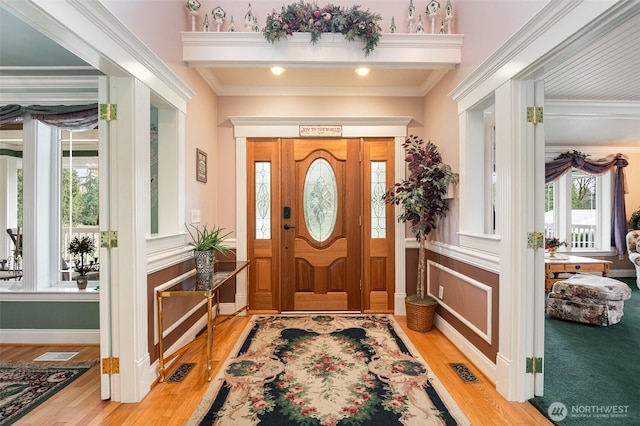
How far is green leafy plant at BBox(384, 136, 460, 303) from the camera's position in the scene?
2.96 m

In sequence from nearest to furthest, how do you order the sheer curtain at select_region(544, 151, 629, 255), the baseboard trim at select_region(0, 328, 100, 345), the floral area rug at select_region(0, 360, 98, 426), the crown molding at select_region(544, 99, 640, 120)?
the floral area rug at select_region(0, 360, 98, 426) → the baseboard trim at select_region(0, 328, 100, 345) → the crown molding at select_region(544, 99, 640, 120) → the sheer curtain at select_region(544, 151, 629, 255)

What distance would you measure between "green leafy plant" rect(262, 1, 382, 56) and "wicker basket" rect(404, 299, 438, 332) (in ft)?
8.34

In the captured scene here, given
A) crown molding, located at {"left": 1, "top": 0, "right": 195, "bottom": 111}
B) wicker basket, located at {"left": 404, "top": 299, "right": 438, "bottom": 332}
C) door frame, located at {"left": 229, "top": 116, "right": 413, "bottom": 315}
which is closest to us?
crown molding, located at {"left": 1, "top": 0, "right": 195, "bottom": 111}

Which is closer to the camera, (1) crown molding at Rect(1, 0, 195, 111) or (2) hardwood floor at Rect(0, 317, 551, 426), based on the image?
(1) crown molding at Rect(1, 0, 195, 111)

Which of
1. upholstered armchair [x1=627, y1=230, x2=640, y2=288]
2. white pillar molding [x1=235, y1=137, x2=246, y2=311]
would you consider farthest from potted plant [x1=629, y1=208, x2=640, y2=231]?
white pillar molding [x1=235, y1=137, x2=246, y2=311]

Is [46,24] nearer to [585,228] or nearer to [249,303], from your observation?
→ [249,303]

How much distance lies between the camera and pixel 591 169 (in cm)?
539

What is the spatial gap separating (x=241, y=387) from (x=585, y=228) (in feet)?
22.4

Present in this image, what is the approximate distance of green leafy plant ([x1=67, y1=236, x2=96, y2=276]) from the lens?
9.86ft

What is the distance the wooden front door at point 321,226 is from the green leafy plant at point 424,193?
2.18 ft

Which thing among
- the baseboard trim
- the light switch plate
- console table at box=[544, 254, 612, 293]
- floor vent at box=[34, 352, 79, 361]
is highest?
the light switch plate

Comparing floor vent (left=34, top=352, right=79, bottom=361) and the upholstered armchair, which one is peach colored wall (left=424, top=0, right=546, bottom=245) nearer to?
floor vent (left=34, top=352, right=79, bottom=361)

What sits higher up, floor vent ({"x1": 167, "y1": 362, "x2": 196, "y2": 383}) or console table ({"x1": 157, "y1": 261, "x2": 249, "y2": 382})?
console table ({"x1": 157, "y1": 261, "x2": 249, "y2": 382})

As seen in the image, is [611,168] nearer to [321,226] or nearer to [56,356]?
[321,226]
